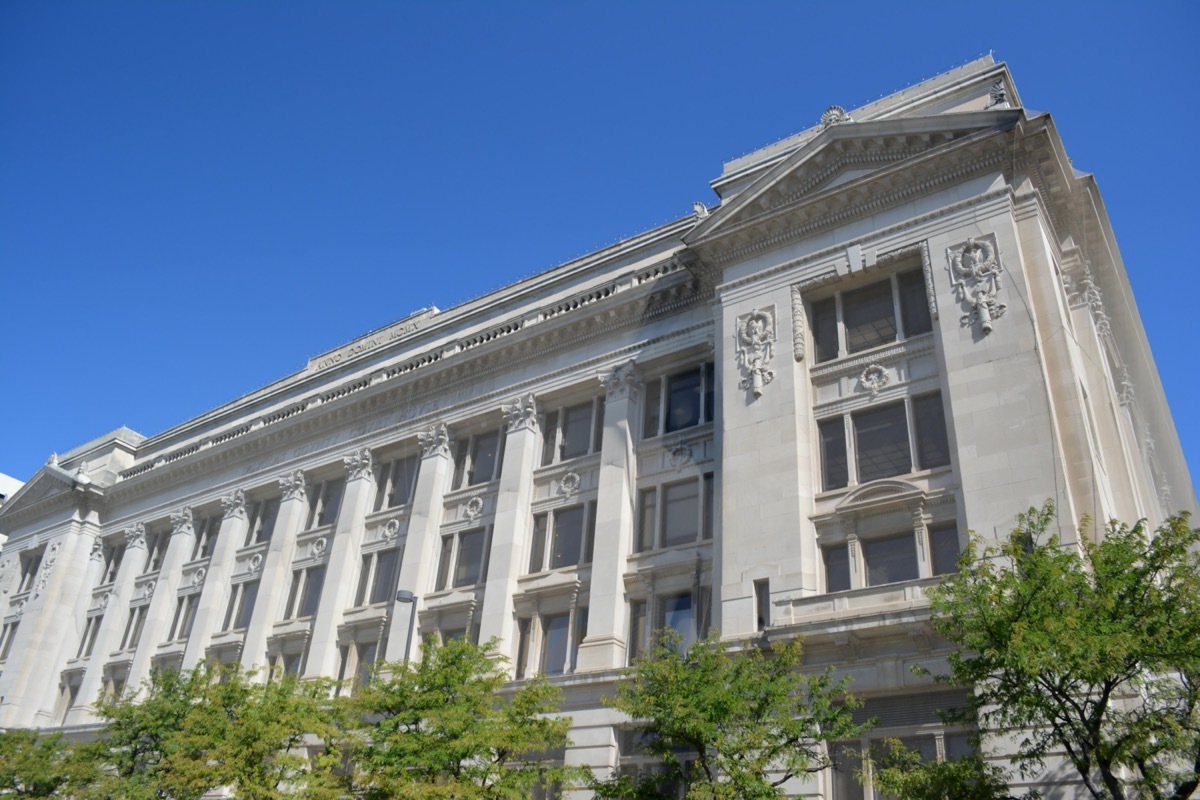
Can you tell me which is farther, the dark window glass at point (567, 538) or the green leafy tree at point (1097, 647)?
the dark window glass at point (567, 538)

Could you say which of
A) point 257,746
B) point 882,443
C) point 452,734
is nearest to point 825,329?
point 882,443

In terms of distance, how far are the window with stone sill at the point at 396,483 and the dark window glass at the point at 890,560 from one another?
1924 cm

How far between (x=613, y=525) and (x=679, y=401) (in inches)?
196

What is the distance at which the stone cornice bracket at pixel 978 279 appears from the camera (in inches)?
948

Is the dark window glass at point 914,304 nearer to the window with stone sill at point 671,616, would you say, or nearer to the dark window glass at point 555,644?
the window with stone sill at point 671,616

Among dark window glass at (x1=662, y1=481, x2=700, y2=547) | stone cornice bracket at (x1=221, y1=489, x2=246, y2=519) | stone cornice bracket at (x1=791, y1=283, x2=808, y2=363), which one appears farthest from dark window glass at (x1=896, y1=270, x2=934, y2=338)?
stone cornice bracket at (x1=221, y1=489, x2=246, y2=519)

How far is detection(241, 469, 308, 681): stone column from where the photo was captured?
36.9 metres

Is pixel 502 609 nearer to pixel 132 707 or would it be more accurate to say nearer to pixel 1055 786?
pixel 132 707

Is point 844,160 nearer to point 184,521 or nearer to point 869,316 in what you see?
point 869,316

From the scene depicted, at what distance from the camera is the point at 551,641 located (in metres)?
29.8

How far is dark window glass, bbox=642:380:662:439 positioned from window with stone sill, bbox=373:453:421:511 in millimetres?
10417

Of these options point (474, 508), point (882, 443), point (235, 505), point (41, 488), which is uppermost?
point (41, 488)

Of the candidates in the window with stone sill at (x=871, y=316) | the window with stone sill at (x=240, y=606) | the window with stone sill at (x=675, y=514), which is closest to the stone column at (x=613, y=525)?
the window with stone sill at (x=675, y=514)

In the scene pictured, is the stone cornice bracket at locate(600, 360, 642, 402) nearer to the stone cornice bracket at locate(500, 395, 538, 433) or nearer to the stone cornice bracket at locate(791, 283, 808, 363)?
the stone cornice bracket at locate(500, 395, 538, 433)
